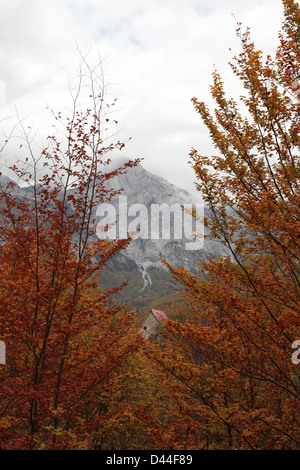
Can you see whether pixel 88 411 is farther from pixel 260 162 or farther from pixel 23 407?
pixel 260 162

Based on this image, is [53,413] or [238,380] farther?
[238,380]

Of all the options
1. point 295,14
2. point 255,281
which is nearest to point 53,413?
point 255,281

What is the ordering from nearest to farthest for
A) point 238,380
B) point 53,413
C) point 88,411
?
1. point 53,413
2. point 238,380
3. point 88,411

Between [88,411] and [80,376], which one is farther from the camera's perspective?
[88,411]

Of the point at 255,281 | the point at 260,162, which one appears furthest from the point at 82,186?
the point at 255,281

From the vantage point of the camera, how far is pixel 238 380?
7605mm

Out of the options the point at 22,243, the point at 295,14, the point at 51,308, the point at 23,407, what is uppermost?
the point at 295,14

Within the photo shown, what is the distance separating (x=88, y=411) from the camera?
11.4 metres
